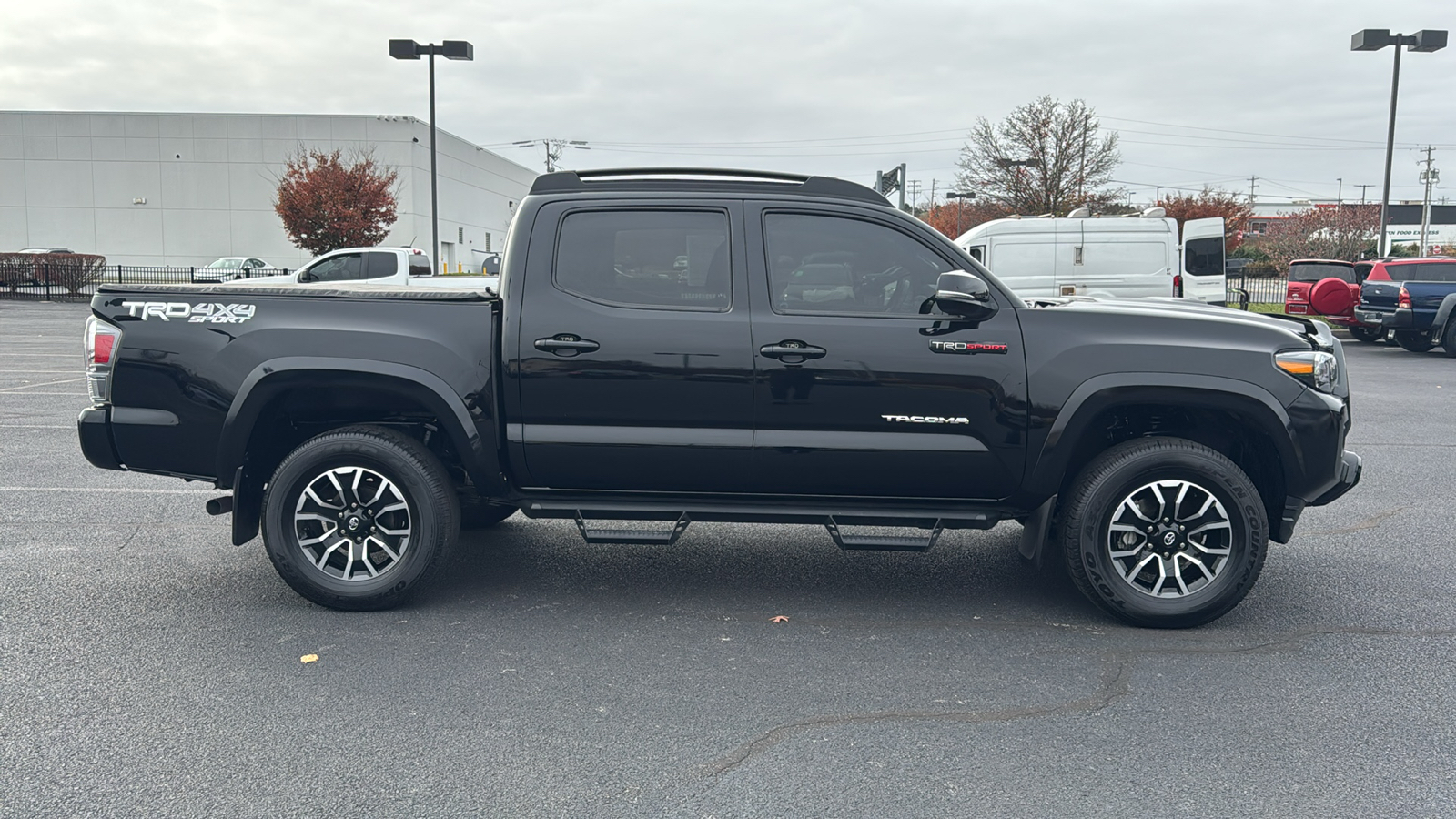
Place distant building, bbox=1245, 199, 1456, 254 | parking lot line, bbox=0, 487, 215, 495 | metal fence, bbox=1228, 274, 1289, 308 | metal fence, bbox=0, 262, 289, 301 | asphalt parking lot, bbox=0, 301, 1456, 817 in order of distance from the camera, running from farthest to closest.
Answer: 1. distant building, bbox=1245, 199, 1456, 254
2. metal fence, bbox=1228, 274, 1289, 308
3. metal fence, bbox=0, 262, 289, 301
4. parking lot line, bbox=0, 487, 215, 495
5. asphalt parking lot, bbox=0, 301, 1456, 817

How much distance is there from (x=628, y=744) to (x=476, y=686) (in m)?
0.79

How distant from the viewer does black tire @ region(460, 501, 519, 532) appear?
6.36 metres

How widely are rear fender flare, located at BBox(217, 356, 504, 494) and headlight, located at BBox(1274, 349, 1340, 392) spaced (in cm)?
349

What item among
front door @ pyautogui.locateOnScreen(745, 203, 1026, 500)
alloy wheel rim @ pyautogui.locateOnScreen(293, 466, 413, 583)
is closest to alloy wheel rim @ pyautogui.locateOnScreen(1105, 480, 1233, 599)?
front door @ pyautogui.locateOnScreen(745, 203, 1026, 500)

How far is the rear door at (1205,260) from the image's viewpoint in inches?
910

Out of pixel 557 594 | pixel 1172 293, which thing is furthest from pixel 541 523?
pixel 1172 293

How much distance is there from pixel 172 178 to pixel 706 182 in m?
55.1

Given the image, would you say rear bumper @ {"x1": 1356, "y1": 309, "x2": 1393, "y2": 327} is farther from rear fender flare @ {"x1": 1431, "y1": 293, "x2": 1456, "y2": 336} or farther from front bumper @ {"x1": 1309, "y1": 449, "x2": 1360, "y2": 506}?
front bumper @ {"x1": 1309, "y1": 449, "x2": 1360, "y2": 506}

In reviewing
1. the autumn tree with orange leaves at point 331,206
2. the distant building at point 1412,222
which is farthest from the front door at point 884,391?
the distant building at point 1412,222

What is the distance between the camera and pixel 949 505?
4.93 metres

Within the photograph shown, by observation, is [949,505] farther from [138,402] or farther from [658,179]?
[138,402]

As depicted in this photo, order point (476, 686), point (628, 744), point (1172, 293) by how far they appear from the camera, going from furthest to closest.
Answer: point (1172, 293) → point (476, 686) → point (628, 744)

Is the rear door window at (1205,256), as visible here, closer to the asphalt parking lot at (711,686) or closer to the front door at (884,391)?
the asphalt parking lot at (711,686)

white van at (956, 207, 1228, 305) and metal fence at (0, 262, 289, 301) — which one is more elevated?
white van at (956, 207, 1228, 305)
